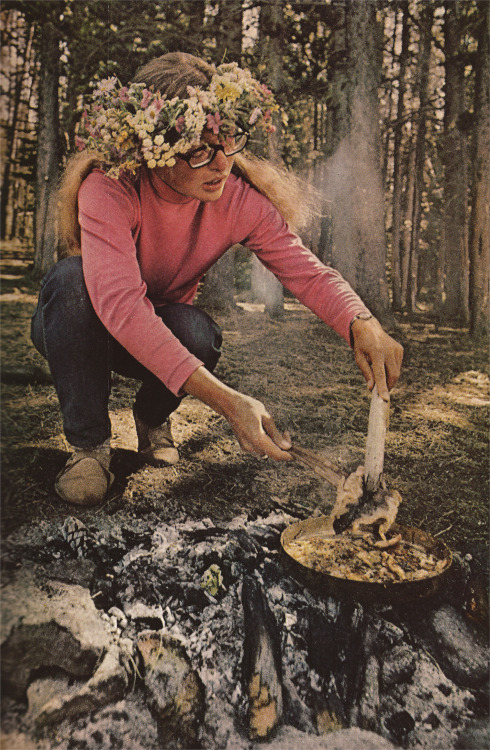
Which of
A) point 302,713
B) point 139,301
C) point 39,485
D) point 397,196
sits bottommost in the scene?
point 302,713

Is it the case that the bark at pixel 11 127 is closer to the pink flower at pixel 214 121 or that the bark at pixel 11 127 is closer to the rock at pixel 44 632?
the pink flower at pixel 214 121

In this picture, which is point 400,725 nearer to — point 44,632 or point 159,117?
point 44,632

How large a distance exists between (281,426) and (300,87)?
4.56ft

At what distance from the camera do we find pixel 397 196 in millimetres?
5023

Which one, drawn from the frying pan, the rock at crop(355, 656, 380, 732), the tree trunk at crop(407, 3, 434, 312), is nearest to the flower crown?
the frying pan

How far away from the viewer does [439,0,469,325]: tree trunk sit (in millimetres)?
3297

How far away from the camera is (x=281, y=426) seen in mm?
2379

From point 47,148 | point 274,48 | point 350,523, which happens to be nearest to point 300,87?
point 274,48

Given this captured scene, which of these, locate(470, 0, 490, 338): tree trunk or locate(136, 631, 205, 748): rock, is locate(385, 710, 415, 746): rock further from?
locate(470, 0, 490, 338): tree trunk

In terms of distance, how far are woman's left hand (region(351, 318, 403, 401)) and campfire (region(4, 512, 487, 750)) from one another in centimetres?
60

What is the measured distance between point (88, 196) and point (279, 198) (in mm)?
710

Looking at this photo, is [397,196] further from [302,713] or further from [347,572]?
[302,713]

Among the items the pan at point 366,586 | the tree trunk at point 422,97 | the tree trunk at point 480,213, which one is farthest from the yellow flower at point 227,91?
the tree trunk at point 480,213

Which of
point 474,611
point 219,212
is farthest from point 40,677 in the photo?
point 219,212
